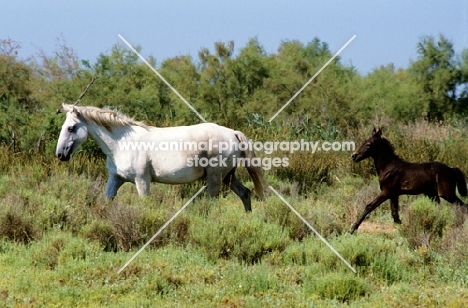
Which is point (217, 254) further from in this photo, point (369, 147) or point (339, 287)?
point (369, 147)

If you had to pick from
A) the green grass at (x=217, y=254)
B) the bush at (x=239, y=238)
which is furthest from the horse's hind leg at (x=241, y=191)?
the bush at (x=239, y=238)

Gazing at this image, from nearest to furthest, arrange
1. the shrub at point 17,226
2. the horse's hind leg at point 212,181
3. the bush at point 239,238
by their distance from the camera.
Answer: the bush at point 239,238 < the shrub at point 17,226 < the horse's hind leg at point 212,181

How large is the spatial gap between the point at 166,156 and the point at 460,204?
13.4ft

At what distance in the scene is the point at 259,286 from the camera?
7.06 m

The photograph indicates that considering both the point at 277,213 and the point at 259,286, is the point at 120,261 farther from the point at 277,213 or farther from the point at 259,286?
the point at 277,213

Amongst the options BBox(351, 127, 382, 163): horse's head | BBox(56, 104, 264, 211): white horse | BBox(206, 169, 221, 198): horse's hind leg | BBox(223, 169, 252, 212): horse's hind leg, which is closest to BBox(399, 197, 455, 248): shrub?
BBox(351, 127, 382, 163): horse's head

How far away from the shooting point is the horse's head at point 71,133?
34.4 ft

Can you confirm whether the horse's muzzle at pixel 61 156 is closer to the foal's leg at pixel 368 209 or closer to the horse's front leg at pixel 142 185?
the horse's front leg at pixel 142 185

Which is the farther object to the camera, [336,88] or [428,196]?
[336,88]

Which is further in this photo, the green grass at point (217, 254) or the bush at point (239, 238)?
the bush at point (239, 238)

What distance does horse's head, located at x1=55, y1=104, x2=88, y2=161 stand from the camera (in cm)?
1050

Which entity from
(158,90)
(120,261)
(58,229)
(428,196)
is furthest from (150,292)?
(158,90)

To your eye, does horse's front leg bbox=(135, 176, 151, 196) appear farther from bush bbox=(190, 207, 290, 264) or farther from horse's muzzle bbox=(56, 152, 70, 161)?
bush bbox=(190, 207, 290, 264)

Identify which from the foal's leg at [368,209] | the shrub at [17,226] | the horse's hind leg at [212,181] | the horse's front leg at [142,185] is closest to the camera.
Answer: the shrub at [17,226]
